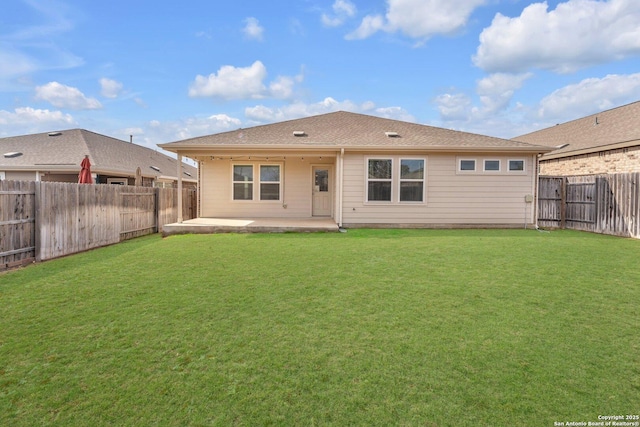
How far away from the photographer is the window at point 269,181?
12.4 metres

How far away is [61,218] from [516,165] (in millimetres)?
12554

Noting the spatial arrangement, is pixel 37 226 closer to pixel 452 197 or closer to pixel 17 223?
pixel 17 223

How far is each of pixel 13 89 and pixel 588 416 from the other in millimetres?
25690

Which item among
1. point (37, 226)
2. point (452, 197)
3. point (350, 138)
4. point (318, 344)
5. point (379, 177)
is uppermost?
point (350, 138)

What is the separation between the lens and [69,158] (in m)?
16.0

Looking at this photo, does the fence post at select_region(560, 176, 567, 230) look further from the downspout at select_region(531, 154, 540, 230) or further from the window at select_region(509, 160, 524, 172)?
the window at select_region(509, 160, 524, 172)

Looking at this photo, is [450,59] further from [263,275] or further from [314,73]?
[263,275]

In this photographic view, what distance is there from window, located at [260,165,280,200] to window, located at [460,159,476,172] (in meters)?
6.37

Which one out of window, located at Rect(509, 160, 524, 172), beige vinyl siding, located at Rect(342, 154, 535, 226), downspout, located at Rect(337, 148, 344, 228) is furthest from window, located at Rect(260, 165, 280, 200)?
window, located at Rect(509, 160, 524, 172)

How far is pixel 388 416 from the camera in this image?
6.68 ft

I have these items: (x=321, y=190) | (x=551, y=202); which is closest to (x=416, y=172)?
(x=321, y=190)

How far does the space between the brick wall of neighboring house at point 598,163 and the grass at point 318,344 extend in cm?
840

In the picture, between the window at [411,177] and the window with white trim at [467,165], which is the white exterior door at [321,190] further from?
the window with white trim at [467,165]

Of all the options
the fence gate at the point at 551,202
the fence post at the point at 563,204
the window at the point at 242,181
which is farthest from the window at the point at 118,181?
the fence post at the point at 563,204
